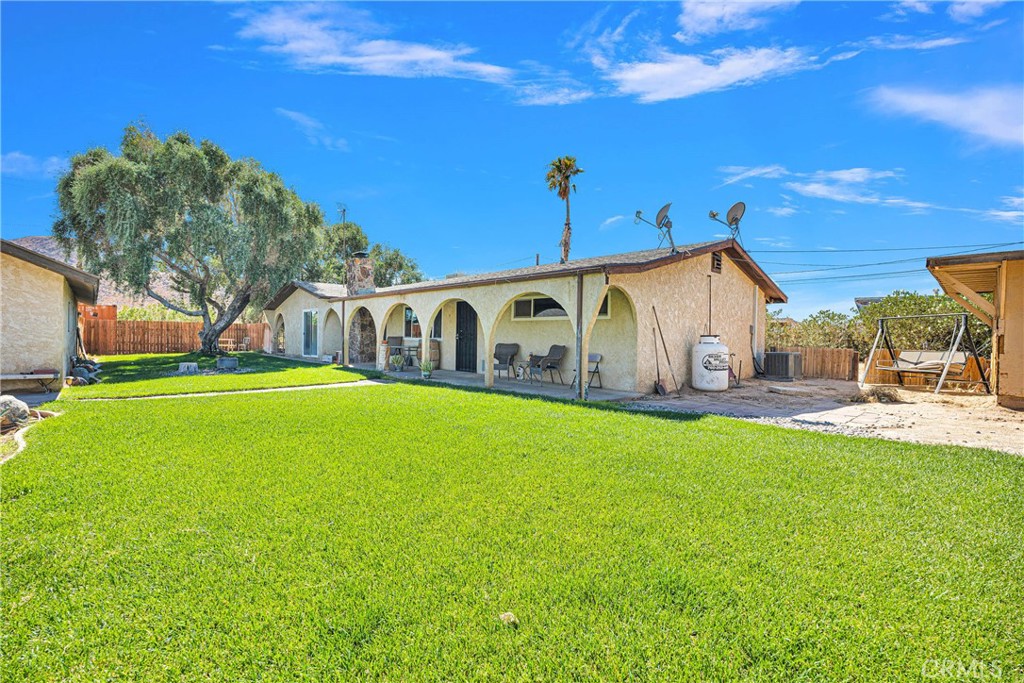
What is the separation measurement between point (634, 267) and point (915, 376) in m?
9.65

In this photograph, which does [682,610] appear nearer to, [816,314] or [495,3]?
[495,3]

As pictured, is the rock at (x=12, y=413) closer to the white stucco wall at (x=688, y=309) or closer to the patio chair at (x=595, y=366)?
the white stucco wall at (x=688, y=309)

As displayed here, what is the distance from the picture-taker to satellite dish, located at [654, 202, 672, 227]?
1195 cm

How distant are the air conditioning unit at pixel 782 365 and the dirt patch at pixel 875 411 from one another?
177cm

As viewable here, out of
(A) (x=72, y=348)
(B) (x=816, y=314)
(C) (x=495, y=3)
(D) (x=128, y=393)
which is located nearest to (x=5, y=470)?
(D) (x=128, y=393)

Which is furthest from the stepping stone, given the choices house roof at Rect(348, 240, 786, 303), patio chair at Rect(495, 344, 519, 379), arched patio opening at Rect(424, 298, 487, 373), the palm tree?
the palm tree

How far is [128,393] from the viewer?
31.7ft

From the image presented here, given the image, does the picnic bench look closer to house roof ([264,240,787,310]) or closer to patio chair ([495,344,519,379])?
house roof ([264,240,787,310])

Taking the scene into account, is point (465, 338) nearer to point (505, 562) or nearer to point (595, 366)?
point (595, 366)

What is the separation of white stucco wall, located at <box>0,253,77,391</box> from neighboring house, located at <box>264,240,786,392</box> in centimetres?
780

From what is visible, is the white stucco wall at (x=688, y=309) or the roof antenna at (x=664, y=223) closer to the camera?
the white stucco wall at (x=688, y=309)

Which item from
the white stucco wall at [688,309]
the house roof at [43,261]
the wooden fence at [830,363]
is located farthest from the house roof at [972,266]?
the house roof at [43,261]

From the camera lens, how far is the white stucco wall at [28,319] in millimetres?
9523

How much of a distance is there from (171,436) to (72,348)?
42.5 ft
